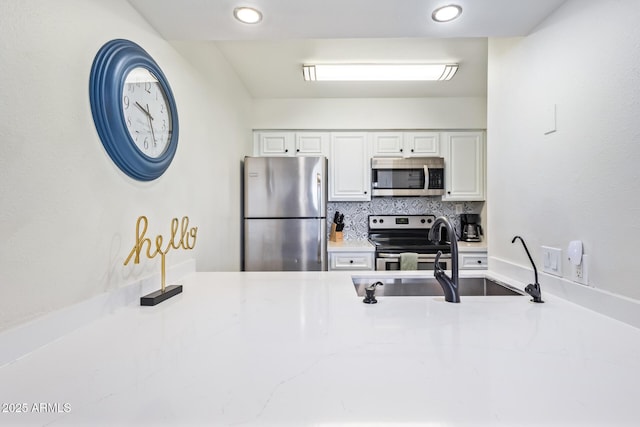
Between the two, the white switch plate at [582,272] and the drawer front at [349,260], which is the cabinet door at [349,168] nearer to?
the drawer front at [349,260]

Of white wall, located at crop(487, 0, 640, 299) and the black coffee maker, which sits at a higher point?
white wall, located at crop(487, 0, 640, 299)

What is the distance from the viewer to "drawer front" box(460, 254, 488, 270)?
2.95 m

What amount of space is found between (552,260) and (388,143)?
2.33 metres

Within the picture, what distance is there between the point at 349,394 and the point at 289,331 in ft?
1.02

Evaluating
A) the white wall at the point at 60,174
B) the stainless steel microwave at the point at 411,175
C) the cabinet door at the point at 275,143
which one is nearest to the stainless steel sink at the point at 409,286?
the white wall at the point at 60,174

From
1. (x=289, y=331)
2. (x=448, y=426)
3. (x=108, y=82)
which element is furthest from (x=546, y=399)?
(x=108, y=82)

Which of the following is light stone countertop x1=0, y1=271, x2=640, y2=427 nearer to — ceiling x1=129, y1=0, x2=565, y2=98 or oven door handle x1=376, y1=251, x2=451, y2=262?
ceiling x1=129, y1=0, x2=565, y2=98

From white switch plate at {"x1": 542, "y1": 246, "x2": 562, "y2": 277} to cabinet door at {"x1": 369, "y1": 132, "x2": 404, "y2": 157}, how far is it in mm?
2213

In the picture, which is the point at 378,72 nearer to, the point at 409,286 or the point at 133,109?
the point at 409,286

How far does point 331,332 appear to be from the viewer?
0.83 meters

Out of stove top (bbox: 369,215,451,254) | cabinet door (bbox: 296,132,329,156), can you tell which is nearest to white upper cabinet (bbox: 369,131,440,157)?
cabinet door (bbox: 296,132,329,156)

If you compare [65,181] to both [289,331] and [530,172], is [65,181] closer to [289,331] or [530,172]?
[289,331]

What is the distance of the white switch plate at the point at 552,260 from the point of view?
1161 mm

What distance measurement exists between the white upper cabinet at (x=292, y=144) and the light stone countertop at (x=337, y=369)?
2479 mm
